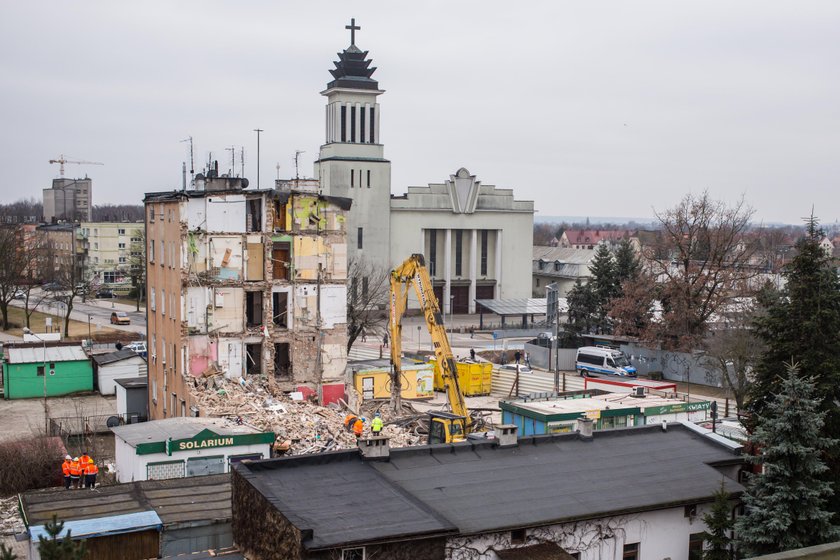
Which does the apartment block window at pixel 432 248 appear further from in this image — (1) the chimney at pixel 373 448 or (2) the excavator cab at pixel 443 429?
(1) the chimney at pixel 373 448

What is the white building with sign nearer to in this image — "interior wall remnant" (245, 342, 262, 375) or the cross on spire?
"interior wall remnant" (245, 342, 262, 375)

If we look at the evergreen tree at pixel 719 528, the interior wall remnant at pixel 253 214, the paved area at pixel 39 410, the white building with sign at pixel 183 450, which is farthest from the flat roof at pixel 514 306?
the evergreen tree at pixel 719 528

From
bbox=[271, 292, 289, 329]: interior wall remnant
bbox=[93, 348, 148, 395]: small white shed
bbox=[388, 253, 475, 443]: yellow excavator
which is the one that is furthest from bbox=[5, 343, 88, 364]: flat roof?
bbox=[388, 253, 475, 443]: yellow excavator

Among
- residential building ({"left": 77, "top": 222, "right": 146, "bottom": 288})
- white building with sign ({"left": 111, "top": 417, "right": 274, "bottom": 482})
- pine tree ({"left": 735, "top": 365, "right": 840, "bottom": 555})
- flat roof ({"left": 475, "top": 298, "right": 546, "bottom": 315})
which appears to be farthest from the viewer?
residential building ({"left": 77, "top": 222, "right": 146, "bottom": 288})

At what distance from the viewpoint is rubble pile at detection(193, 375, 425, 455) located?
29.4 meters

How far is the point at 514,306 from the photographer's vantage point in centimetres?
7619

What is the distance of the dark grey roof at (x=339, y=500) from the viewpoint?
14.6m

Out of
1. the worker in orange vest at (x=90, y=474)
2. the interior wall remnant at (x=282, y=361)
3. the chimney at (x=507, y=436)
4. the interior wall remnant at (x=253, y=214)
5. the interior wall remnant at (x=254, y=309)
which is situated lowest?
the worker in orange vest at (x=90, y=474)

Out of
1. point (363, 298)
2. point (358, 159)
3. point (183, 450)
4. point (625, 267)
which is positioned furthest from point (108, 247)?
point (183, 450)

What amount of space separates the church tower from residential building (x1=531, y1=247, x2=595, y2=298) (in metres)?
19.4

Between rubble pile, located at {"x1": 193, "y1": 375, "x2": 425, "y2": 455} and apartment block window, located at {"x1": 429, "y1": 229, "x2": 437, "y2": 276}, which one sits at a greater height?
apartment block window, located at {"x1": 429, "y1": 229, "x2": 437, "y2": 276}

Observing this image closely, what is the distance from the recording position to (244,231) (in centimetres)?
3459

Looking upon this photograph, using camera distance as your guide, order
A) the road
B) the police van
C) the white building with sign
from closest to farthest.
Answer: the white building with sign, the police van, the road

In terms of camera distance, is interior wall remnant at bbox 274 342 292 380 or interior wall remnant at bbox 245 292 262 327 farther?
interior wall remnant at bbox 245 292 262 327
